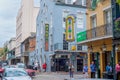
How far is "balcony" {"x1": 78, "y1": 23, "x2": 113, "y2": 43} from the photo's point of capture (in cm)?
2533

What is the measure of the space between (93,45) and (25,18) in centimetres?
5187

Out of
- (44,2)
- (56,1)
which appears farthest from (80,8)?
(44,2)

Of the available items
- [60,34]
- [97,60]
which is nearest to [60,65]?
[60,34]

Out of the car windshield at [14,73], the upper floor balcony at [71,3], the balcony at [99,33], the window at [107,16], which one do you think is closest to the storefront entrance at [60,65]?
the upper floor balcony at [71,3]

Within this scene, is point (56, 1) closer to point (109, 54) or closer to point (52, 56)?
point (52, 56)

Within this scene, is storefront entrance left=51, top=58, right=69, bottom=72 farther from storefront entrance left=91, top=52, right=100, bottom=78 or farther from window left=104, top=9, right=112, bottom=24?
window left=104, top=9, right=112, bottom=24

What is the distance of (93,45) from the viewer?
3067 cm

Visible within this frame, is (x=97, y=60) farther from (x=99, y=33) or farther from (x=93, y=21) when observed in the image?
(x=99, y=33)

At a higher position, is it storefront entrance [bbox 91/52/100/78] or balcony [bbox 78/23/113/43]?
balcony [bbox 78/23/113/43]

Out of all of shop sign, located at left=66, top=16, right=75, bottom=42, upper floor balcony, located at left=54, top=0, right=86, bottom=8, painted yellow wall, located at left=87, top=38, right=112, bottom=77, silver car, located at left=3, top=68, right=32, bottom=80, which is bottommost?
silver car, located at left=3, top=68, right=32, bottom=80

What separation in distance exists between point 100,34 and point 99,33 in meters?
0.26

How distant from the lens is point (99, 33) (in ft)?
88.6

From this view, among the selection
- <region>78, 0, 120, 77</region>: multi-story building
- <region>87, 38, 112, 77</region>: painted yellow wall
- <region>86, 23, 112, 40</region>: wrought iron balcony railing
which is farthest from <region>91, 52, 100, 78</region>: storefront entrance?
<region>86, 23, 112, 40</region>: wrought iron balcony railing

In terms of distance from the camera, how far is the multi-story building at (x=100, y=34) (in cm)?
2631
